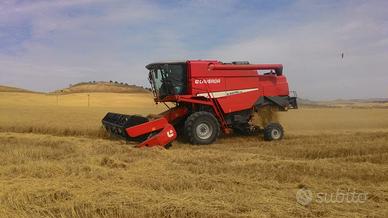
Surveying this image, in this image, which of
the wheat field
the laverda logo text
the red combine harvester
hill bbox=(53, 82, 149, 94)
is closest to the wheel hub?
the red combine harvester

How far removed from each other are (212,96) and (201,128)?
1197mm

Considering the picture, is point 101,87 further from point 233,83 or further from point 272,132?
point 272,132

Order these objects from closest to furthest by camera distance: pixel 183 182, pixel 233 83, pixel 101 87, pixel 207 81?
pixel 183 182, pixel 207 81, pixel 233 83, pixel 101 87

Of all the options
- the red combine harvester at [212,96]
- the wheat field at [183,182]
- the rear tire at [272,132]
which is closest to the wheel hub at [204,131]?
the red combine harvester at [212,96]

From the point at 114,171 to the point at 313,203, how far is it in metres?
3.60

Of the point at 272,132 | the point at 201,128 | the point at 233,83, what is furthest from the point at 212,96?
the point at 272,132

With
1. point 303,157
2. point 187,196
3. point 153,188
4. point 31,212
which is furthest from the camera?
point 303,157

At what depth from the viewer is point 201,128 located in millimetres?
14438

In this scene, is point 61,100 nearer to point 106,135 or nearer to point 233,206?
point 106,135

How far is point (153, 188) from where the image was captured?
669 cm

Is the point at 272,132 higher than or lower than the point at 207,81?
lower

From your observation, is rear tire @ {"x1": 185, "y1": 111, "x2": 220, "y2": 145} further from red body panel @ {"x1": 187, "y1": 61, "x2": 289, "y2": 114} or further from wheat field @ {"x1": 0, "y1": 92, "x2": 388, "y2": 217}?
wheat field @ {"x1": 0, "y1": 92, "x2": 388, "y2": 217}

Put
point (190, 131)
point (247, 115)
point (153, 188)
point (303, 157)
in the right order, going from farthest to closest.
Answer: point (247, 115), point (190, 131), point (303, 157), point (153, 188)

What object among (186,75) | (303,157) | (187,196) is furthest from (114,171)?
(186,75)
